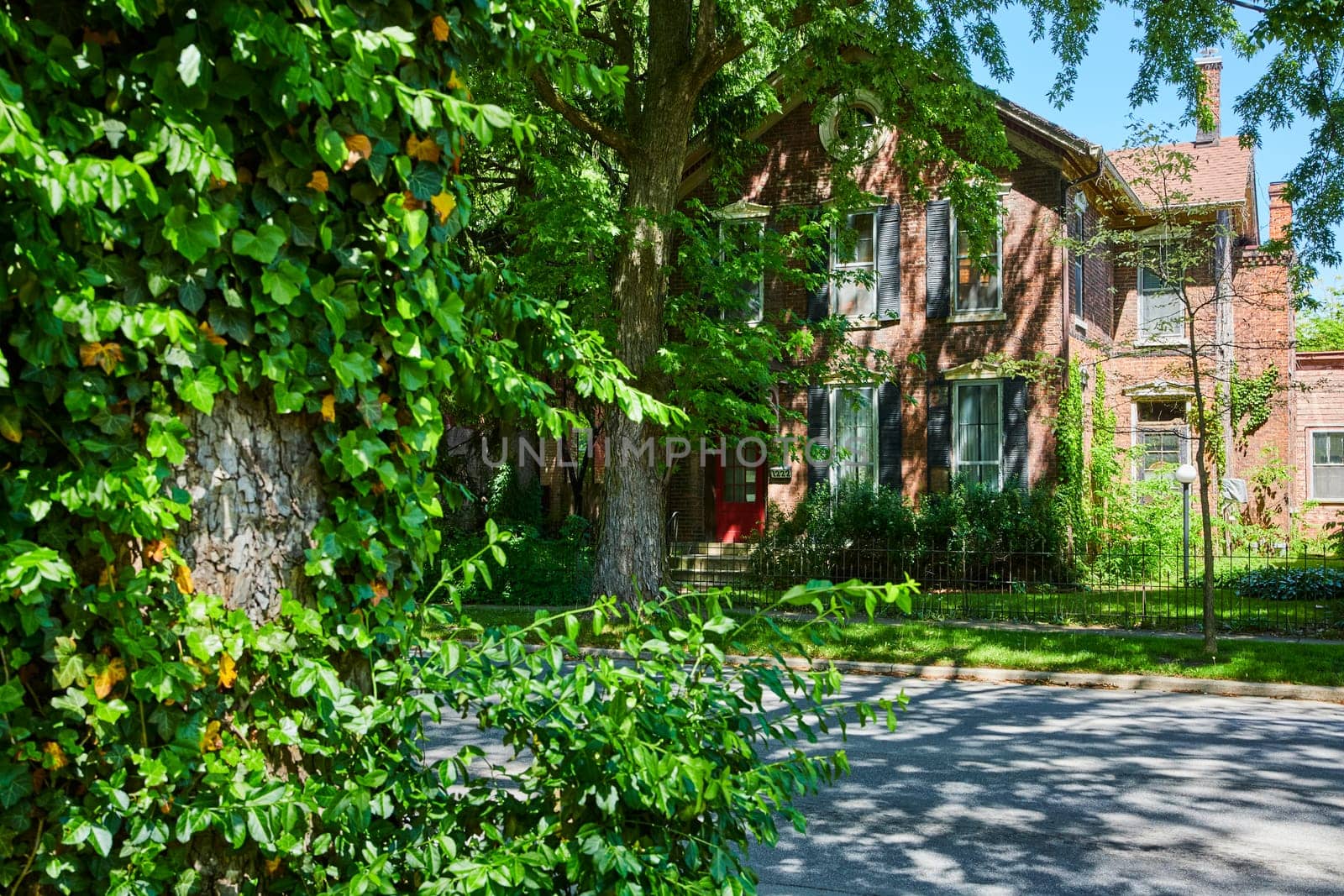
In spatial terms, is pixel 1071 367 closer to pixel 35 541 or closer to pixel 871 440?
pixel 871 440

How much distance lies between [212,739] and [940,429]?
21.0m

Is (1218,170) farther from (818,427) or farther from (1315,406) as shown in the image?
(818,427)

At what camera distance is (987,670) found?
1298cm

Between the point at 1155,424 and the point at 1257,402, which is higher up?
the point at 1257,402

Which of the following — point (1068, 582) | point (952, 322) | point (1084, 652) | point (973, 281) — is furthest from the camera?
point (952, 322)

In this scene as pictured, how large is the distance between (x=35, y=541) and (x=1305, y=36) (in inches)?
503

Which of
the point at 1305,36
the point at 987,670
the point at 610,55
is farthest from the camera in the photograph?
the point at 610,55

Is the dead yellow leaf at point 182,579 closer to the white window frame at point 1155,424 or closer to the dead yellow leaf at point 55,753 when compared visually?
the dead yellow leaf at point 55,753

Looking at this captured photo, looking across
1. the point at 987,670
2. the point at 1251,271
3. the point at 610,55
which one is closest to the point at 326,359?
the point at 987,670

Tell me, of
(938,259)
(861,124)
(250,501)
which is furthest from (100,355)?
(938,259)

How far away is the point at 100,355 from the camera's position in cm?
242

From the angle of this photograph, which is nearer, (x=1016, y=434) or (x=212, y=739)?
(x=212, y=739)

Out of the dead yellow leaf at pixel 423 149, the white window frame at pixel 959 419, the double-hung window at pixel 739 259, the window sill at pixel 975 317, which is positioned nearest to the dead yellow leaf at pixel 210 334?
the dead yellow leaf at pixel 423 149

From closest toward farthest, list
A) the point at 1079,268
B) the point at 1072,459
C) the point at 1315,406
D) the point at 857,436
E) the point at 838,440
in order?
the point at 1072,459 → the point at 1079,268 → the point at 857,436 → the point at 838,440 → the point at 1315,406
